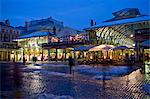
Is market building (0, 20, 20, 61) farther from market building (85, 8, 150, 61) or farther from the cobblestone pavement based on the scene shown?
the cobblestone pavement

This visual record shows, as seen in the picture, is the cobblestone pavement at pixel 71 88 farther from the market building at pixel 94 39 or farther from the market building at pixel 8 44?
the market building at pixel 8 44

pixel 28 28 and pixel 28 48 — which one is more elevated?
pixel 28 28

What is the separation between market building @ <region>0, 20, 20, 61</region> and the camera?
60109mm

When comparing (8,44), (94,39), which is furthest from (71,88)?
(8,44)

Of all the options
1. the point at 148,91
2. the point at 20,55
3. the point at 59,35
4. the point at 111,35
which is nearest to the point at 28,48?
the point at 20,55

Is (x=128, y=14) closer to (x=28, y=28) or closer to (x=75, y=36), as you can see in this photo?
(x=75, y=36)

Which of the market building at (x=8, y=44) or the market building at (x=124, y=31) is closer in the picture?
the market building at (x=124, y=31)

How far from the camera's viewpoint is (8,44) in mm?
62812

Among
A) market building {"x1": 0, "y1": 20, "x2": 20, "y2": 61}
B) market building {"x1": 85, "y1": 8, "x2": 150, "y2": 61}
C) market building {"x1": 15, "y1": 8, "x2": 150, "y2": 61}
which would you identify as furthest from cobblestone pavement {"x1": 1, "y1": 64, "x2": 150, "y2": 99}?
market building {"x1": 0, "y1": 20, "x2": 20, "y2": 61}

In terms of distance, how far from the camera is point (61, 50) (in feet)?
177

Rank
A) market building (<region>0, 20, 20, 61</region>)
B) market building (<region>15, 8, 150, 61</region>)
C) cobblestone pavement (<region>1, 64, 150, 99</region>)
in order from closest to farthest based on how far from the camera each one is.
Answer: cobblestone pavement (<region>1, 64, 150, 99</region>) < market building (<region>15, 8, 150, 61</region>) < market building (<region>0, 20, 20, 61</region>)

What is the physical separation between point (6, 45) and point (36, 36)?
9708 mm

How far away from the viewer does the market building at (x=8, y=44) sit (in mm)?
60109

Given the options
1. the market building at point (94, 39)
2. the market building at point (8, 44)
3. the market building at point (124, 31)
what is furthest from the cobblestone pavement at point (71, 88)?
the market building at point (8, 44)
